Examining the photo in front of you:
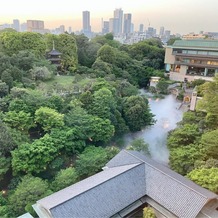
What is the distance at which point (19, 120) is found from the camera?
15.4 meters

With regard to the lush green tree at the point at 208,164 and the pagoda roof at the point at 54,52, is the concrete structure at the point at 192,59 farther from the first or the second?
the lush green tree at the point at 208,164

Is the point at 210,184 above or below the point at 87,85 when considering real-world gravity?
below

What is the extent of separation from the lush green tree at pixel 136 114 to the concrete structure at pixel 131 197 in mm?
9863

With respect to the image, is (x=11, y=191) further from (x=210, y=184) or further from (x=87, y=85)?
(x=87, y=85)

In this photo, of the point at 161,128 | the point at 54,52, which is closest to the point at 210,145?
the point at 161,128

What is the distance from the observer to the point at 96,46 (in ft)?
120

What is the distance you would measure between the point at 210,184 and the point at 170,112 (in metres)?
16.6

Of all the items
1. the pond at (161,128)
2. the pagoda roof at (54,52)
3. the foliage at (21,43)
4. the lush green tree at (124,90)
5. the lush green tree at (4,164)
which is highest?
the foliage at (21,43)

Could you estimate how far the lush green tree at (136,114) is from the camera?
69.5ft

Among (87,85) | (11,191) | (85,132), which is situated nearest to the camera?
(11,191)

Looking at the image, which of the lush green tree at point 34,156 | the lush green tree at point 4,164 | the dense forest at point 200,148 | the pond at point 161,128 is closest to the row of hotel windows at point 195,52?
the pond at point 161,128

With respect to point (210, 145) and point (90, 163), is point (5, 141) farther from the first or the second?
point (210, 145)

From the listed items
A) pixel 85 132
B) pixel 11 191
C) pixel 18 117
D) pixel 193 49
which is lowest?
pixel 11 191

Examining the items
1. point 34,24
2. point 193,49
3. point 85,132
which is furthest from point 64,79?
point 34,24
